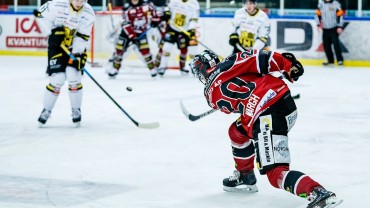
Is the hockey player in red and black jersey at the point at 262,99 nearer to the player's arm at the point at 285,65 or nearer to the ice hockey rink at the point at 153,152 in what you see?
Result: the player's arm at the point at 285,65

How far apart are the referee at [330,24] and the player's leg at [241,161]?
355 inches

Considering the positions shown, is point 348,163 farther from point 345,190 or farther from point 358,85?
point 358,85

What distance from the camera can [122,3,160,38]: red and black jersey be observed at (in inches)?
440

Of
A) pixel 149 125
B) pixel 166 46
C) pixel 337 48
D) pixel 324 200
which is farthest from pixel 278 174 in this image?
pixel 337 48

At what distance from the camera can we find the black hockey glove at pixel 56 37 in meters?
6.89

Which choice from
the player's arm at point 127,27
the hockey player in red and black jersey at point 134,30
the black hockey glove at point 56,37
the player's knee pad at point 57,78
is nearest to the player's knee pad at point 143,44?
the hockey player in red and black jersey at point 134,30

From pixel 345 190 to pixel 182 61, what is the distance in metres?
7.69

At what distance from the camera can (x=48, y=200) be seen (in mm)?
4316

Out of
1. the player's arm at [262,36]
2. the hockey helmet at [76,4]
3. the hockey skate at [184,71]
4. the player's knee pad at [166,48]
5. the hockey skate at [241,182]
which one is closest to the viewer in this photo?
the hockey skate at [241,182]

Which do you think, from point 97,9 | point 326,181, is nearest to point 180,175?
point 326,181

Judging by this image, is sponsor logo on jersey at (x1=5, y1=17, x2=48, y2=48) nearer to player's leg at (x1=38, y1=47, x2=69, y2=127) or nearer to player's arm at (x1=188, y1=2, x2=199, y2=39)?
player's arm at (x1=188, y1=2, x2=199, y2=39)

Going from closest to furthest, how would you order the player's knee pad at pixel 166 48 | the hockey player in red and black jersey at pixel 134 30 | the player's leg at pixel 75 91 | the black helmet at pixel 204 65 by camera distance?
the black helmet at pixel 204 65, the player's leg at pixel 75 91, the hockey player in red and black jersey at pixel 134 30, the player's knee pad at pixel 166 48

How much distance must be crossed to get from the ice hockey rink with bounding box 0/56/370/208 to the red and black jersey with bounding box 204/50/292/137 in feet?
1.59

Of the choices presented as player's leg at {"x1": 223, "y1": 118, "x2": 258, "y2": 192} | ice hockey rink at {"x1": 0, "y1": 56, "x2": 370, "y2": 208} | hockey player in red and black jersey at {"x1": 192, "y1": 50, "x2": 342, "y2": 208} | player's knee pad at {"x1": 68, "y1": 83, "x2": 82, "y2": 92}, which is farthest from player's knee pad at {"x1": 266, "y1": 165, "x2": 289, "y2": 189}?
player's knee pad at {"x1": 68, "y1": 83, "x2": 82, "y2": 92}
